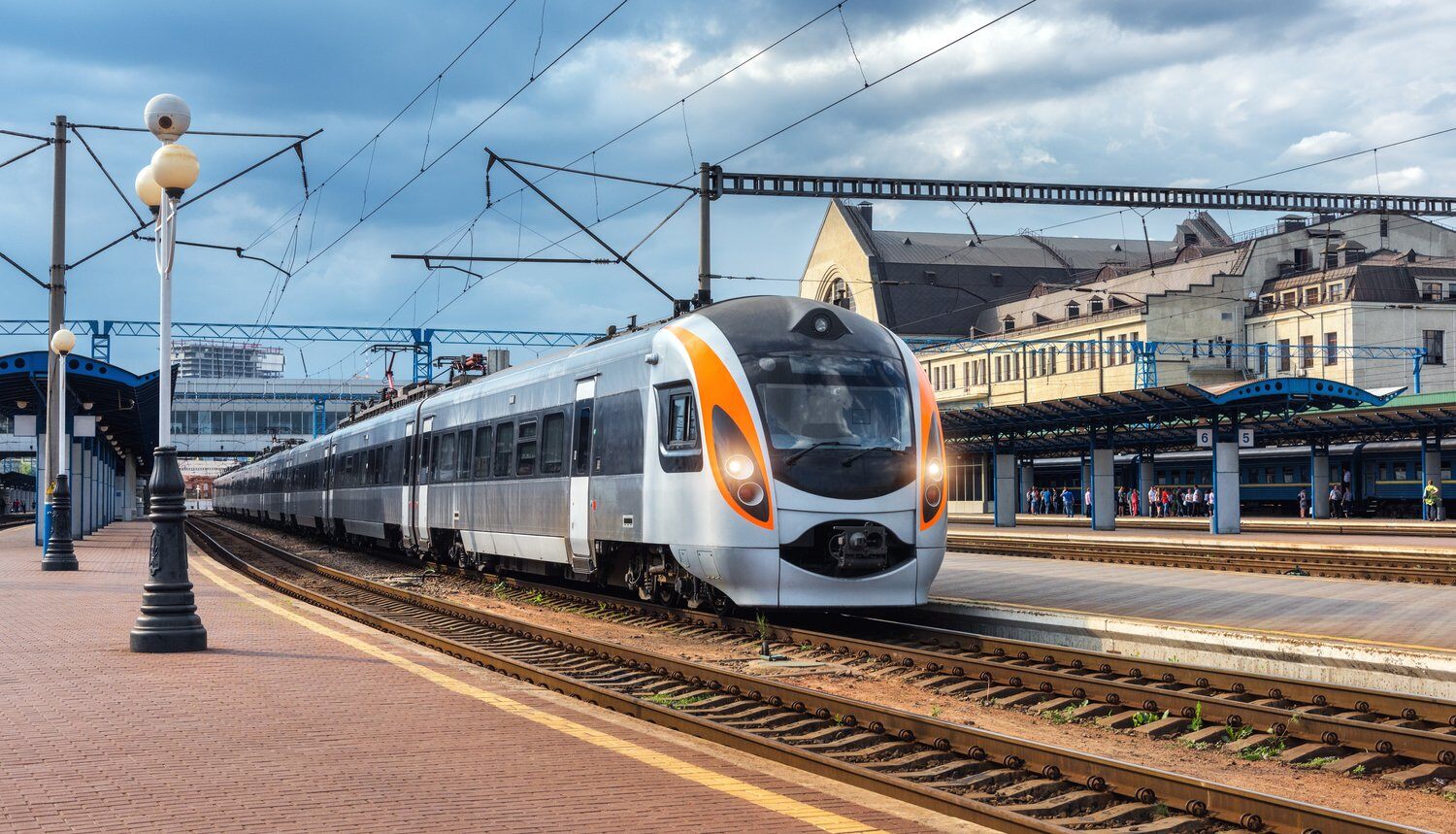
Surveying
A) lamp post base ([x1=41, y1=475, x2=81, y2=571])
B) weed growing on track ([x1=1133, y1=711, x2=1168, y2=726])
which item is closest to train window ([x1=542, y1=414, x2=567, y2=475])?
weed growing on track ([x1=1133, y1=711, x2=1168, y2=726])

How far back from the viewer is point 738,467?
14.0 metres

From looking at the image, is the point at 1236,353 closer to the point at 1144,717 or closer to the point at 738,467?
the point at 738,467

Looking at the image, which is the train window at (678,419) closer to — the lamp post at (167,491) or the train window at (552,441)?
the train window at (552,441)

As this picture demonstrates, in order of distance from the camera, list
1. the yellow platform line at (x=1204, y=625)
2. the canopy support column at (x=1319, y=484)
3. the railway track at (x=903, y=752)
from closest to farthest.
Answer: the railway track at (x=903, y=752) < the yellow platform line at (x=1204, y=625) < the canopy support column at (x=1319, y=484)

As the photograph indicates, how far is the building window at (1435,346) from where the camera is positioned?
6197 centimetres

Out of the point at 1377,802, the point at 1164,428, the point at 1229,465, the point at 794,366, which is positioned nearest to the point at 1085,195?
the point at 1229,465

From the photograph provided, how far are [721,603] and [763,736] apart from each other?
631cm

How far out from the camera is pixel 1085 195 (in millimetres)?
31672

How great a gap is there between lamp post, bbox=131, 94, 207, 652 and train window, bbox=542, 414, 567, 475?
18.1ft

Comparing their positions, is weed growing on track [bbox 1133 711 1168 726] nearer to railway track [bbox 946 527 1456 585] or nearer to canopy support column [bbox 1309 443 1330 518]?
railway track [bbox 946 527 1456 585]

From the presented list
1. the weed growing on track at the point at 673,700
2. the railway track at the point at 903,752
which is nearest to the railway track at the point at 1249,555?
the railway track at the point at 903,752

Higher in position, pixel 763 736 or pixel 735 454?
pixel 735 454

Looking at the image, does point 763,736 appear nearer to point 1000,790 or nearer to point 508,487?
point 1000,790

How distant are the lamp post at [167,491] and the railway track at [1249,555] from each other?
16344 mm
